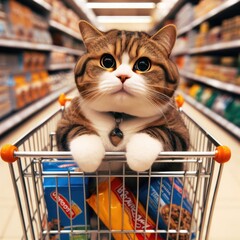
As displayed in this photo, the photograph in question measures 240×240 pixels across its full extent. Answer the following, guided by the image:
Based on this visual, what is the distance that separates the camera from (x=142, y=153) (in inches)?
26.6

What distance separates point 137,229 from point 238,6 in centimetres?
306

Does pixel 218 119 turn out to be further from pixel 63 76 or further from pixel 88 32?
pixel 63 76

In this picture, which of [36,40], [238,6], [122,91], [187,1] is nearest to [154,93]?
[122,91]

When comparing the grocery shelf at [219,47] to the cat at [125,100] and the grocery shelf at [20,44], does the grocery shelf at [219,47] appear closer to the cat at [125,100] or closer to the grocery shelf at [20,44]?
the cat at [125,100]

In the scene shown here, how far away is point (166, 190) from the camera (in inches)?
32.8

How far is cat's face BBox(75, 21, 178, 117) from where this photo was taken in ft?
2.34

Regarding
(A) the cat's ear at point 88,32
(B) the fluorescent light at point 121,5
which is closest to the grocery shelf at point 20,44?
(A) the cat's ear at point 88,32

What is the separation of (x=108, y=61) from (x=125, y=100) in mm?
131

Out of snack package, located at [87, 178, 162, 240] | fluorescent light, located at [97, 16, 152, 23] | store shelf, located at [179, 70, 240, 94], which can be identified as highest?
fluorescent light, located at [97, 16, 152, 23]

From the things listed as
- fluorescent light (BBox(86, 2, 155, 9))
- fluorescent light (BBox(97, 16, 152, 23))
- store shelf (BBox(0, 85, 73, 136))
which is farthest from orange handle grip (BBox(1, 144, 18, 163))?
fluorescent light (BBox(97, 16, 152, 23))

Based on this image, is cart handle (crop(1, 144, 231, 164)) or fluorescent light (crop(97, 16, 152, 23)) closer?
cart handle (crop(1, 144, 231, 164))

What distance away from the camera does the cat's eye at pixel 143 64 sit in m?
0.75

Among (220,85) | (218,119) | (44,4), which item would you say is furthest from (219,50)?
(44,4)

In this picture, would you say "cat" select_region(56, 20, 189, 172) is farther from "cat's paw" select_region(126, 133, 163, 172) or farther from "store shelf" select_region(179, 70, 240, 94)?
"store shelf" select_region(179, 70, 240, 94)
